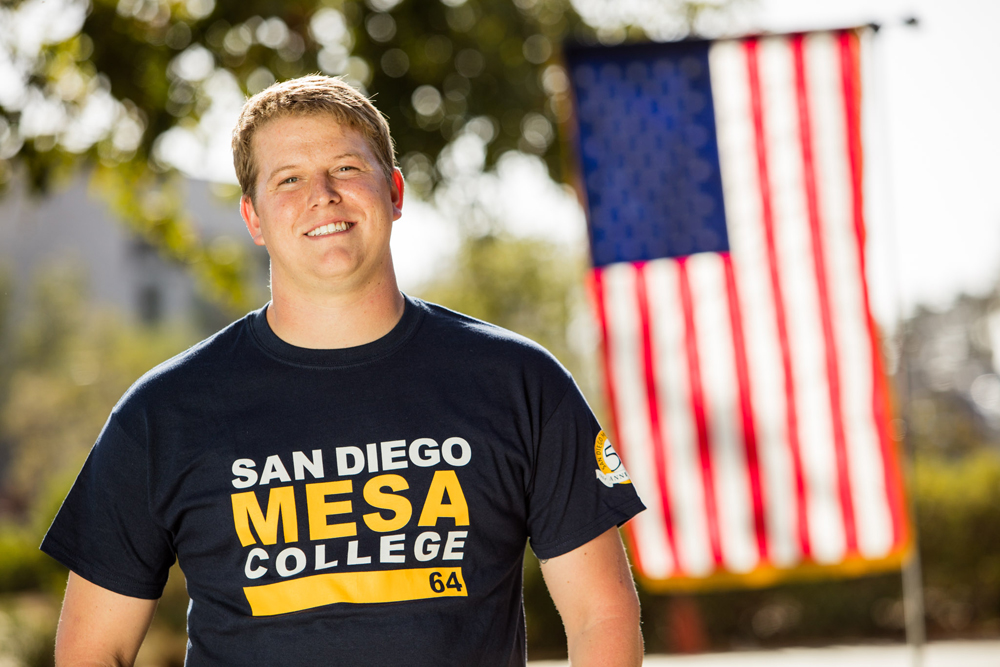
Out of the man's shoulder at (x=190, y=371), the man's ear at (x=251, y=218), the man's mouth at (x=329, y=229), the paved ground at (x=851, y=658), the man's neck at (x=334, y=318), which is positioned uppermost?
the man's ear at (x=251, y=218)

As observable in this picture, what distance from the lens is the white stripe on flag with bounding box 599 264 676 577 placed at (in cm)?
443

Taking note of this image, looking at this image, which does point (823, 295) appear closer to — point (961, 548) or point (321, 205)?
point (321, 205)

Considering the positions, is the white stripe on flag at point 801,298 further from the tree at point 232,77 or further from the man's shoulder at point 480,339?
the man's shoulder at point 480,339

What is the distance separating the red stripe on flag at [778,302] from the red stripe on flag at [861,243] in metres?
0.35

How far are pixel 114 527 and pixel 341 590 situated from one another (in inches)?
18.0

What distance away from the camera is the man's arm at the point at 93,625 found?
72.9 inches

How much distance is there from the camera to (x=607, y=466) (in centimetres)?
190

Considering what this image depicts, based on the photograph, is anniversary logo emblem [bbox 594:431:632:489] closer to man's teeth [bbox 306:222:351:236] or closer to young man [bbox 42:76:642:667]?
young man [bbox 42:76:642:667]

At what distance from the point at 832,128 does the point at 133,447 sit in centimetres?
348

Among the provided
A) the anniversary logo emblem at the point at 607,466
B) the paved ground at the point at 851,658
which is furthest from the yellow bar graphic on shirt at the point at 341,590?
the paved ground at the point at 851,658

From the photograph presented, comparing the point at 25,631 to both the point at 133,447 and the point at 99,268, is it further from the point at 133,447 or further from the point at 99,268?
the point at 99,268

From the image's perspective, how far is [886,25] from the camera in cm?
424

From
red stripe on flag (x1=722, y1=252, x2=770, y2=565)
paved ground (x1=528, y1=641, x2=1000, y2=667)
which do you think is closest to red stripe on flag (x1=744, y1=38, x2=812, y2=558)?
red stripe on flag (x1=722, y1=252, x2=770, y2=565)

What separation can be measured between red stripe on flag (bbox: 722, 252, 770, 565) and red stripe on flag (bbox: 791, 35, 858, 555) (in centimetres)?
34
